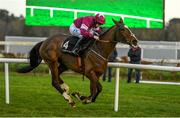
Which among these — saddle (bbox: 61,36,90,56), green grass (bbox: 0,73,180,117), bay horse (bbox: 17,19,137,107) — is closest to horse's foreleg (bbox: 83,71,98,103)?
bay horse (bbox: 17,19,137,107)

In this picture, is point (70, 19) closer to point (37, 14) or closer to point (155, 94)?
point (37, 14)

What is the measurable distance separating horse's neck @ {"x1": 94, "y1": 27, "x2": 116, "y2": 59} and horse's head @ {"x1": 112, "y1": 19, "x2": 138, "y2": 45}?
0.37 ft

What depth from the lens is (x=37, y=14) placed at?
1941 cm

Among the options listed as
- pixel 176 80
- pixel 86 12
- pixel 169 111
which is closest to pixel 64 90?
pixel 169 111

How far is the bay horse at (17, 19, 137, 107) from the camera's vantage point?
9016mm

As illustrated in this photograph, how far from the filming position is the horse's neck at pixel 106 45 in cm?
920

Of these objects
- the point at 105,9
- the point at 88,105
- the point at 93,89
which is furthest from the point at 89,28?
the point at 105,9

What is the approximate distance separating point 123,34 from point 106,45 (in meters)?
0.36

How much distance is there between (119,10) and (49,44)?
32.3ft

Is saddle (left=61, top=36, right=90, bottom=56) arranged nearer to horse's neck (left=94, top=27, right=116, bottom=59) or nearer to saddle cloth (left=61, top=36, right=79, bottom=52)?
saddle cloth (left=61, top=36, right=79, bottom=52)

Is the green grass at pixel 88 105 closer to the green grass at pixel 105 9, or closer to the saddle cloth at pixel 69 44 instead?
the saddle cloth at pixel 69 44

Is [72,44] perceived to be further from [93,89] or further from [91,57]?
[93,89]

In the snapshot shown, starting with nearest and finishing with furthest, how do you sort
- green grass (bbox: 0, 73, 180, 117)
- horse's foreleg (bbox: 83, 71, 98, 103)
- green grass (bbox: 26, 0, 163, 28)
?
green grass (bbox: 0, 73, 180, 117) < horse's foreleg (bbox: 83, 71, 98, 103) < green grass (bbox: 26, 0, 163, 28)

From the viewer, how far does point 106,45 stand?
9.28 metres
